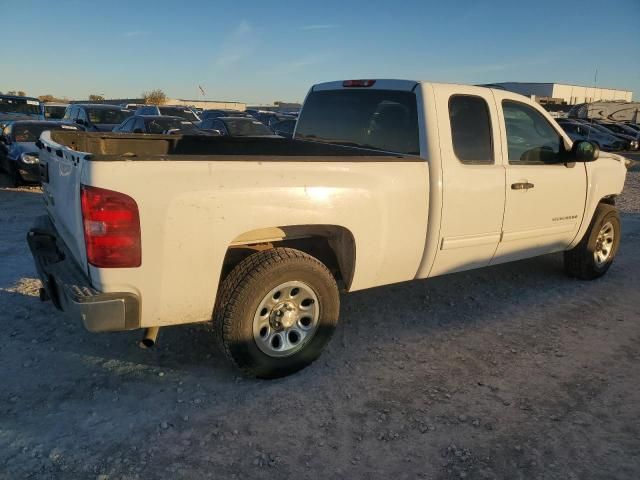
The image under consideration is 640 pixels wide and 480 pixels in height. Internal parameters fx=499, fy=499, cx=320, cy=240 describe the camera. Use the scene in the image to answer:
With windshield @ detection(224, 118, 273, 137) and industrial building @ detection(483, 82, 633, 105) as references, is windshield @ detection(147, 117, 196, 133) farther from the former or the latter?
industrial building @ detection(483, 82, 633, 105)

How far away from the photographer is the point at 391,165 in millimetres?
3393

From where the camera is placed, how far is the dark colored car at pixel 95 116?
1371 centimetres

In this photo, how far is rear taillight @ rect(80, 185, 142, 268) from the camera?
249 centimetres

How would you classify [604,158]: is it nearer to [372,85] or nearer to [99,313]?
[372,85]

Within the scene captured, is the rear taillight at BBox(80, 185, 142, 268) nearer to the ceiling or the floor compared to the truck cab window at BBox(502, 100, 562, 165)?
nearer to the floor

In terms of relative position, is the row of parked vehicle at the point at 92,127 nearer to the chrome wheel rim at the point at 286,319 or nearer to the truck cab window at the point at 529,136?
the truck cab window at the point at 529,136

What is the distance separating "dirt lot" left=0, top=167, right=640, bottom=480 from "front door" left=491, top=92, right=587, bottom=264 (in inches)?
26.7

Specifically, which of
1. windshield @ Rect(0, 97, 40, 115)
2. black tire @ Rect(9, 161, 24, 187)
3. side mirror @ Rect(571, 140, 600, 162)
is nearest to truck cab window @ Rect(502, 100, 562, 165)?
side mirror @ Rect(571, 140, 600, 162)

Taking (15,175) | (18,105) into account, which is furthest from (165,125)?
(18,105)

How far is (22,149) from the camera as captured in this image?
10.5 meters

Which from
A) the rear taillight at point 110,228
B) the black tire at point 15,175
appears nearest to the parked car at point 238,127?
the black tire at point 15,175

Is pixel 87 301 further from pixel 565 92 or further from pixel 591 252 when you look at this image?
pixel 565 92

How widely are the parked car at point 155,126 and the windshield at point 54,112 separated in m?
6.70

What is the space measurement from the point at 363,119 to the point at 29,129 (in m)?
9.78
